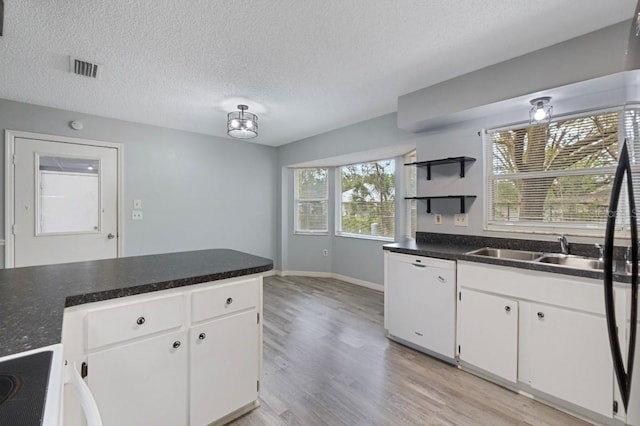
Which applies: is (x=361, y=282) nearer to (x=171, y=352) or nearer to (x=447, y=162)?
(x=447, y=162)

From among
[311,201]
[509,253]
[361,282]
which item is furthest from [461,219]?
[311,201]

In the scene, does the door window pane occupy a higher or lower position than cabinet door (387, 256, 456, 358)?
higher

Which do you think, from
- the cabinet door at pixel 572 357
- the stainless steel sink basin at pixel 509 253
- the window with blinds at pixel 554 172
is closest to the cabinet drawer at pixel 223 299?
the stainless steel sink basin at pixel 509 253

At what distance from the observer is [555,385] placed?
176cm

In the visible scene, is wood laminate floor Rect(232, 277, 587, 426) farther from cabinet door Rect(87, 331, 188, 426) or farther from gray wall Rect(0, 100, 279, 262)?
gray wall Rect(0, 100, 279, 262)

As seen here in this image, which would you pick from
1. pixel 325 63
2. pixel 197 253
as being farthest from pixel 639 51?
pixel 197 253

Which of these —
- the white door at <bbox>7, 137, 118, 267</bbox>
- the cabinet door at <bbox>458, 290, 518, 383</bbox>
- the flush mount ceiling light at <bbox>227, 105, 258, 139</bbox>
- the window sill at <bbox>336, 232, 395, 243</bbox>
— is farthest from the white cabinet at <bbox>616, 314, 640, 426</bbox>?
the white door at <bbox>7, 137, 118, 267</bbox>

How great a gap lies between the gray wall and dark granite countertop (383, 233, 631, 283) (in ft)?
9.48

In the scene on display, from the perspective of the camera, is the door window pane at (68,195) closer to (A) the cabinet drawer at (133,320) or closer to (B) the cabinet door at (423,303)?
(A) the cabinet drawer at (133,320)

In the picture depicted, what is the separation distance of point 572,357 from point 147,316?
245 centimetres

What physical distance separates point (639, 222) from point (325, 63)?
6.77ft

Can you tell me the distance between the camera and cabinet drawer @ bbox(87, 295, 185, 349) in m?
1.22

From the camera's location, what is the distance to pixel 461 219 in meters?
2.73

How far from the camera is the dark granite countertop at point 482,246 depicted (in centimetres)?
173
